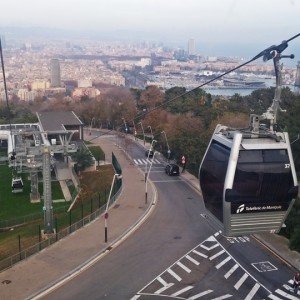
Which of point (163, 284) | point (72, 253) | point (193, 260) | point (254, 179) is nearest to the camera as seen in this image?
point (254, 179)

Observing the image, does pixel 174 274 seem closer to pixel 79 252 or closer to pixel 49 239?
pixel 79 252

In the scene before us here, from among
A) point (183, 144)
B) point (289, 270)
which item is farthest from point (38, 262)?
point (183, 144)

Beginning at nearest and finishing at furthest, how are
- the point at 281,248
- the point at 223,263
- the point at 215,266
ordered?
the point at 215,266 < the point at 223,263 < the point at 281,248

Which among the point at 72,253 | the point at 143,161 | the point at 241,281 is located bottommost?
the point at 143,161

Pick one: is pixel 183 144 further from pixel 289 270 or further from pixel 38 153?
pixel 289 270

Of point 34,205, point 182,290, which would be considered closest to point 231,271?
point 182,290

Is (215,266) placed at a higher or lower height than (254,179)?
lower

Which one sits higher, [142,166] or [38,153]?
[38,153]
